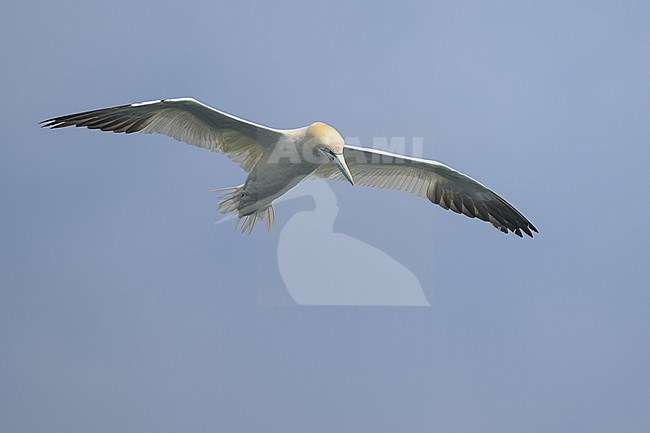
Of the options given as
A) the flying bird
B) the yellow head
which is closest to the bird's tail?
the flying bird

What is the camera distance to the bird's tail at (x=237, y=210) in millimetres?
11367

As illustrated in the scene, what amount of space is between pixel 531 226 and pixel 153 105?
5.36 metres

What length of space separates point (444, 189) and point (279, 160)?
2.67 metres

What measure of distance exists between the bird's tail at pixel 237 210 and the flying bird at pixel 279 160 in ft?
0.04

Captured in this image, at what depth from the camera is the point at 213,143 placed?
447 inches

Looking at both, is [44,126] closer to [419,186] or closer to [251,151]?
[251,151]

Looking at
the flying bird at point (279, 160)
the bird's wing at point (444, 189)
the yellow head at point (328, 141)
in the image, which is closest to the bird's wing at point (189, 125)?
the flying bird at point (279, 160)

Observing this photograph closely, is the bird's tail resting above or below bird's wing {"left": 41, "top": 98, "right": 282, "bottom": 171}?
below

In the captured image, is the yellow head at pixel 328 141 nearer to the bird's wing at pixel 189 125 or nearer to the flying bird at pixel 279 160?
the flying bird at pixel 279 160

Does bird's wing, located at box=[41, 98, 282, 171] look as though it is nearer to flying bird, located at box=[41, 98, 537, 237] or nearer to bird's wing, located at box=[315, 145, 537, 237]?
flying bird, located at box=[41, 98, 537, 237]

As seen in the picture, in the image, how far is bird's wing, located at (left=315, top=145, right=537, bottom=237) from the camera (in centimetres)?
1212

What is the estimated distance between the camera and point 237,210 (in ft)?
37.5

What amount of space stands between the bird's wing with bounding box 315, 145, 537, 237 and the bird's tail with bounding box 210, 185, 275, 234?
1.00m

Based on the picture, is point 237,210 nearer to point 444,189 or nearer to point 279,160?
point 279,160
